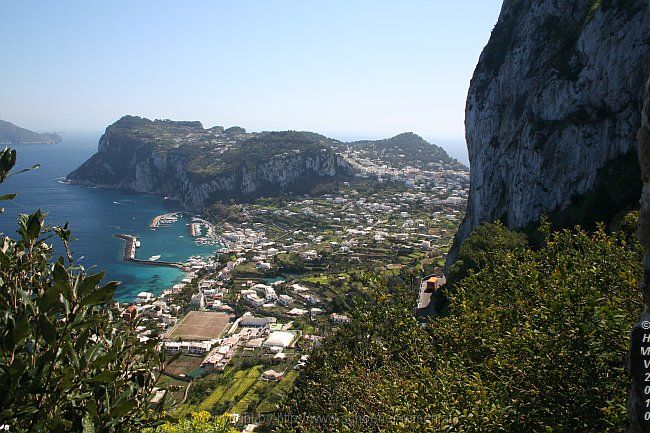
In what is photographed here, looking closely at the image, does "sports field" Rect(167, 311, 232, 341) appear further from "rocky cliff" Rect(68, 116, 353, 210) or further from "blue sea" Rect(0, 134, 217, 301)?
"rocky cliff" Rect(68, 116, 353, 210)

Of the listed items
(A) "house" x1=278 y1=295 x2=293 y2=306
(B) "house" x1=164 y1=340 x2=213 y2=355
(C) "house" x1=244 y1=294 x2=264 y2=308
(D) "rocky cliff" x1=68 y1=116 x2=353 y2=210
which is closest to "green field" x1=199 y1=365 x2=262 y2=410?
(B) "house" x1=164 y1=340 x2=213 y2=355

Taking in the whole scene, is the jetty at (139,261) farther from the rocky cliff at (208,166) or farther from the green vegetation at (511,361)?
the green vegetation at (511,361)

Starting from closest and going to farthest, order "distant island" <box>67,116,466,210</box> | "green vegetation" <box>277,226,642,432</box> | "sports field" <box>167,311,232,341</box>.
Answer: "green vegetation" <box>277,226,642,432</box> → "sports field" <box>167,311,232,341</box> → "distant island" <box>67,116,466,210</box>

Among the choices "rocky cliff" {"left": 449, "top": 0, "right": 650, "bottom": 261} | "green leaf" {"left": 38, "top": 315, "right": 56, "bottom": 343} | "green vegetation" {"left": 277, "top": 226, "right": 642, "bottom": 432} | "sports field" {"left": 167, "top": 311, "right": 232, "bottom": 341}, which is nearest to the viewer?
"green leaf" {"left": 38, "top": 315, "right": 56, "bottom": 343}

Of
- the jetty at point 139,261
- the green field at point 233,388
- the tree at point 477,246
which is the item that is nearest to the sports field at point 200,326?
the green field at point 233,388

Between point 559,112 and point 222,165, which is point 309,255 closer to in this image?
point 559,112
